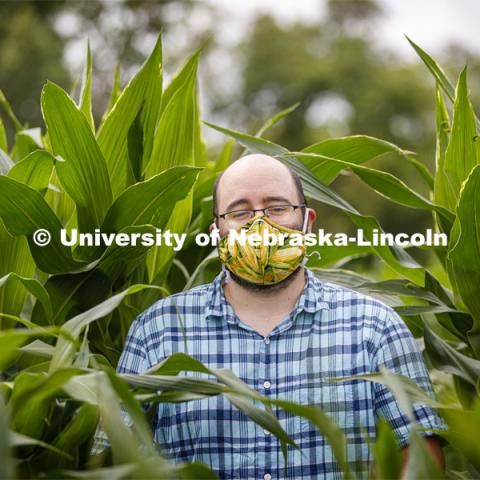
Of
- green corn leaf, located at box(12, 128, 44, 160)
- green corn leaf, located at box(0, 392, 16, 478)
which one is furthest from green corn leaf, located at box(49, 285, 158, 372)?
green corn leaf, located at box(12, 128, 44, 160)

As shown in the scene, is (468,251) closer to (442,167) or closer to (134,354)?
(442,167)

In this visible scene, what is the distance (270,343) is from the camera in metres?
2.27

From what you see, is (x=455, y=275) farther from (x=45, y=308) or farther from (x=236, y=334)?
(x=45, y=308)

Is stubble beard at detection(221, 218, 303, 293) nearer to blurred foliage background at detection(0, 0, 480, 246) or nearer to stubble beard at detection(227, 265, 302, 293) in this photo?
stubble beard at detection(227, 265, 302, 293)

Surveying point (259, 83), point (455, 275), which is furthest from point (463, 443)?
point (259, 83)

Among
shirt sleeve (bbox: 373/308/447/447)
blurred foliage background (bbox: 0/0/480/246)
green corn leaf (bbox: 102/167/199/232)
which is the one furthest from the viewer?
blurred foliage background (bbox: 0/0/480/246)

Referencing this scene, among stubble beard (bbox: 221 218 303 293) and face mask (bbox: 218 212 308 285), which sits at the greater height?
face mask (bbox: 218 212 308 285)

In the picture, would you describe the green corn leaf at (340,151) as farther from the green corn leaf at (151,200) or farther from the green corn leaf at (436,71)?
the green corn leaf at (151,200)

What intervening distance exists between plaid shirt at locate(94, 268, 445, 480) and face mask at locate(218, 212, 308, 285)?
105mm

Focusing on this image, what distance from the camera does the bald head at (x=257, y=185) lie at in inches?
92.6

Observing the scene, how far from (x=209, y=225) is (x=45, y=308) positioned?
2.29ft

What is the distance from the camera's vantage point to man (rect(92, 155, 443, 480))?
2.14 metres

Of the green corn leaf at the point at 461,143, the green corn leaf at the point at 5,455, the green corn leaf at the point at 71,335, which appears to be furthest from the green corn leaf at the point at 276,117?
the green corn leaf at the point at 5,455

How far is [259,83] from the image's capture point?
34219 mm
